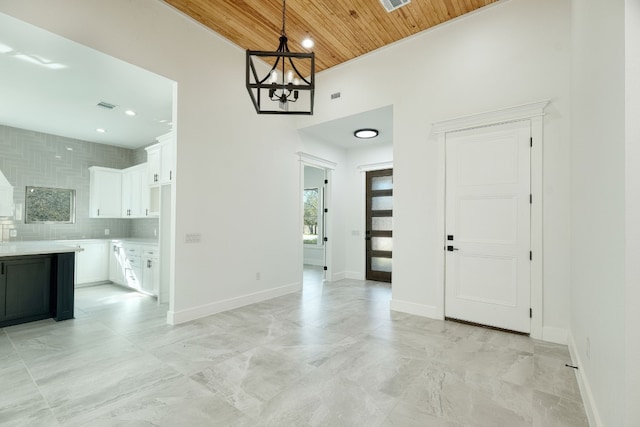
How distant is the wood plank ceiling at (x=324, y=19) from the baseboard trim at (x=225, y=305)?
12.6 ft

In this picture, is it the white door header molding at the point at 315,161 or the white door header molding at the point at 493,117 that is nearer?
the white door header molding at the point at 493,117

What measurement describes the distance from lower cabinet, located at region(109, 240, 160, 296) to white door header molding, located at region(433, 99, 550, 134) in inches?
194

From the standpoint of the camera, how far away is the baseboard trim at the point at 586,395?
1814 millimetres

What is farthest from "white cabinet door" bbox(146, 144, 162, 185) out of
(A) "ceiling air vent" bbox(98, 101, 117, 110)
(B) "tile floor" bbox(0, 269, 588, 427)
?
(B) "tile floor" bbox(0, 269, 588, 427)

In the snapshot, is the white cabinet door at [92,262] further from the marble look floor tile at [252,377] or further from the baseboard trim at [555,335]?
the baseboard trim at [555,335]

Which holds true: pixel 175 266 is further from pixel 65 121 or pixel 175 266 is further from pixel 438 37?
pixel 438 37

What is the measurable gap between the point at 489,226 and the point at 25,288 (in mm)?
5894

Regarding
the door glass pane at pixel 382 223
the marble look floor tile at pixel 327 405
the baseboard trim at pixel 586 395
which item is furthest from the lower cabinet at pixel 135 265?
the baseboard trim at pixel 586 395

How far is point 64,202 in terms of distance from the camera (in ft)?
20.5

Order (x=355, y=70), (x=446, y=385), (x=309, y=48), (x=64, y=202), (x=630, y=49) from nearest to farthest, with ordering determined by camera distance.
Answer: (x=630, y=49) → (x=446, y=385) → (x=309, y=48) → (x=355, y=70) → (x=64, y=202)

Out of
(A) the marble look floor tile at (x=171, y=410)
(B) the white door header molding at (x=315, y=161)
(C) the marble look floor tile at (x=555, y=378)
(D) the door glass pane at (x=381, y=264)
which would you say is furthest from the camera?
(D) the door glass pane at (x=381, y=264)

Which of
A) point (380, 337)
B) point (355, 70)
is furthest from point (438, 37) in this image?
point (380, 337)

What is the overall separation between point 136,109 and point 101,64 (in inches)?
59.3

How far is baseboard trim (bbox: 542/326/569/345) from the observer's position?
10.5 feet
